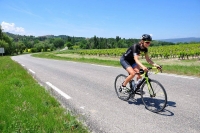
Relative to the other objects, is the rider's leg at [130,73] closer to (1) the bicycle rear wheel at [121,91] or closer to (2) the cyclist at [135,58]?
(2) the cyclist at [135,58]

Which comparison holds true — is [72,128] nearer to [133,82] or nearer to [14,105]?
[14,105]

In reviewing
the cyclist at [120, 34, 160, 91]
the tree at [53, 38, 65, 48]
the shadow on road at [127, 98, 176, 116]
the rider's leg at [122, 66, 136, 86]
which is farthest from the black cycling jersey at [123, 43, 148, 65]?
the tree at [53, 38, 65, 48]

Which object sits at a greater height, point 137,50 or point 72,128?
point 137,50

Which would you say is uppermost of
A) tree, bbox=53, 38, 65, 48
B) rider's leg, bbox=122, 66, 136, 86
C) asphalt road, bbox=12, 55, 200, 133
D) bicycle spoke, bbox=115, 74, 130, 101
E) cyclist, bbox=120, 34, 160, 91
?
tree, bbox=53, 38, 65, 48

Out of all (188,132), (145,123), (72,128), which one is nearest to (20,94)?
(72,128)

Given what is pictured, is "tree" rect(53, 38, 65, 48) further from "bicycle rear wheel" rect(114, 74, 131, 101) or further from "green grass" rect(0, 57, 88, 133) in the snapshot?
"green grass" rect(0, 57, 88, 133)

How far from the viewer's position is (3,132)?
342cm

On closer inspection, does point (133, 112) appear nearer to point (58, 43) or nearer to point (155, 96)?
point (155, 96)

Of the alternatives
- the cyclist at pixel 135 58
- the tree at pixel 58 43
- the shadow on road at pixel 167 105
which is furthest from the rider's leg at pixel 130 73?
the tree at pixel 58 43

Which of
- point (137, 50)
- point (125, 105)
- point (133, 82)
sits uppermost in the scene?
point (137, 50)

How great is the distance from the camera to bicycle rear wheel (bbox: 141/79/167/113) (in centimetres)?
450

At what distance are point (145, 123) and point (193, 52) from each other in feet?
87.4

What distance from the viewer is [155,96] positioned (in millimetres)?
4805

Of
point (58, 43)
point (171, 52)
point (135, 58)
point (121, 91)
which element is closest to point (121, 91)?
point (121, 91)
